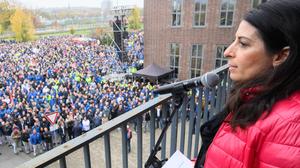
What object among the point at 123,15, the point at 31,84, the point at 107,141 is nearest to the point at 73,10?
the point at 123,15

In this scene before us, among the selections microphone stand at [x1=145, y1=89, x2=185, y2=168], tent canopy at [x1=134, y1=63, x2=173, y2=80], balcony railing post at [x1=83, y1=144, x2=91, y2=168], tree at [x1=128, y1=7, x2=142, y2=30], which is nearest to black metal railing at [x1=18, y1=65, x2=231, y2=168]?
balcony railing post at [x1=83, y1=144, x2=91, y2=168]

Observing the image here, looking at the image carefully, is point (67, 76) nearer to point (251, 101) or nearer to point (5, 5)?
point (251, 101)

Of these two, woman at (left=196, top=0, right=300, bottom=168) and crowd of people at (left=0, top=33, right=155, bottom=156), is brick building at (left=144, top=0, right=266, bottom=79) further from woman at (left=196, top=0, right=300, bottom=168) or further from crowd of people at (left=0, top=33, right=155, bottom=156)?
woman at (left=196, top=0, right=300, bottom=168)

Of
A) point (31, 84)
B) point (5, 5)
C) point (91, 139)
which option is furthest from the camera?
point (5, 5)

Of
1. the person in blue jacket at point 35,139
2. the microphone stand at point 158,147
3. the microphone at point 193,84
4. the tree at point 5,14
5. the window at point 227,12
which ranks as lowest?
the person in blue jacket at point 35,139

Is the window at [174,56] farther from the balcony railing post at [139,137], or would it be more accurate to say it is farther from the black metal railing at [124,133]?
the balcony railing post at [139,137]

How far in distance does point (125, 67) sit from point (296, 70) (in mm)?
26108

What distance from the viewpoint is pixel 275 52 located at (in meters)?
1.02

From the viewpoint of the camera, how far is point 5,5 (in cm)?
5453

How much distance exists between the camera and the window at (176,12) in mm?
20438

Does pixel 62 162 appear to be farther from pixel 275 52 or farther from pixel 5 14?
pixel 5 14

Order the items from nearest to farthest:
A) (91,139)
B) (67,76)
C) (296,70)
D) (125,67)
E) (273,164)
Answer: (273,164) → (296,70) → (91,139) → (67,76) → (125,67)

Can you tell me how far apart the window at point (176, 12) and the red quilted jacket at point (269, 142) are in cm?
2055

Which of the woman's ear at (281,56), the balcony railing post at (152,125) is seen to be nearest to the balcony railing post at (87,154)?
the balcony railing post at (152,125)
